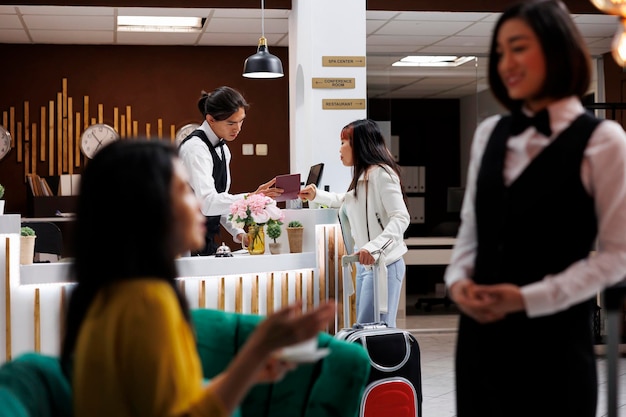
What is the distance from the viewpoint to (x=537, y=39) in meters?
1.78

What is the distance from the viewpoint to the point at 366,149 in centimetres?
476

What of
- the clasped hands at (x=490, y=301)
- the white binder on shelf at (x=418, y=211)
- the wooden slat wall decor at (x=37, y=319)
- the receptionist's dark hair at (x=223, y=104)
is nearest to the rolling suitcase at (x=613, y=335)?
the clasped hands at (x=490, y=301)

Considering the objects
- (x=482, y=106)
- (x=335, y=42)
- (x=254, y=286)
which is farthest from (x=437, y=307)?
(x=254, y=286)

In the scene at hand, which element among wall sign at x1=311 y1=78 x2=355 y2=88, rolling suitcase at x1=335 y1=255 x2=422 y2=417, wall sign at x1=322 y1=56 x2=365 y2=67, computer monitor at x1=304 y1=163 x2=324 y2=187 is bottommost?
rolling suitcase at x1=335 y1=255 x2=422 y2=417

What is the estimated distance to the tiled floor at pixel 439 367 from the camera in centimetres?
515

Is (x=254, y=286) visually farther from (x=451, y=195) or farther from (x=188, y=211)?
(x=451, y=195)

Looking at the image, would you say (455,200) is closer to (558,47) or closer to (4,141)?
(4,141)

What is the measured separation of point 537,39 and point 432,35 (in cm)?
809

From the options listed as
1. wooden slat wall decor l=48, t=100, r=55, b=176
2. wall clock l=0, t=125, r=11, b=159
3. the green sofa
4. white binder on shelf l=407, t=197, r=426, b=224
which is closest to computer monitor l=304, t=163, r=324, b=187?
the green sofa

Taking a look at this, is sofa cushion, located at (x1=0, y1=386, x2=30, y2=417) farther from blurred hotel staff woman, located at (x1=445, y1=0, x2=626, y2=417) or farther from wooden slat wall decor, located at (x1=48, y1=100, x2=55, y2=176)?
wooden slat wall decor, located at (x1=48, y1=100, x2=55, y2=176)

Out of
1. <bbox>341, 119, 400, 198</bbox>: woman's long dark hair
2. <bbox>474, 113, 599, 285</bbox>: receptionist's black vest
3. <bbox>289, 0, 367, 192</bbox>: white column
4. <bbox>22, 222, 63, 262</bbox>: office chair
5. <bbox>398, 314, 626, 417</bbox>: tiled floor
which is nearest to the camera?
<bbox>474, 113, 599, 285</bbox>: receptionist's black vest

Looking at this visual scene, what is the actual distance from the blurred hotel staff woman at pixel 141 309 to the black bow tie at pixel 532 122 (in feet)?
2.01

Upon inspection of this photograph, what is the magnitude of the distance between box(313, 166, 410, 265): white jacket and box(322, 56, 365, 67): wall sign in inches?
112

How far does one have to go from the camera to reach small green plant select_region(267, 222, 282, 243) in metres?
5.21
